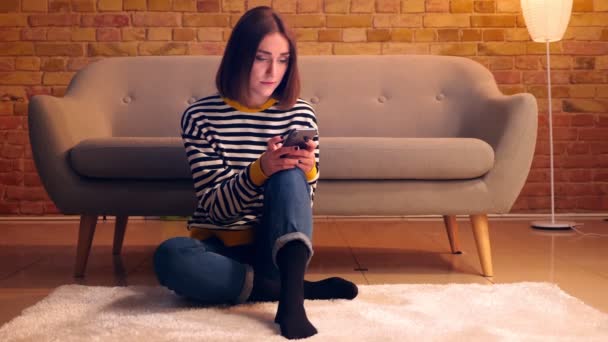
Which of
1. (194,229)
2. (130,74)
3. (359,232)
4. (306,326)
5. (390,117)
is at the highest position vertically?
(130,74)

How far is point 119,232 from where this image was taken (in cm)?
267

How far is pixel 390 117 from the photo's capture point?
111 inches

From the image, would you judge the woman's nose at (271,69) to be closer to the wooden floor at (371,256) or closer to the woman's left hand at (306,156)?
the woman's left hand at (306,156)

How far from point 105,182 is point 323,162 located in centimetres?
70

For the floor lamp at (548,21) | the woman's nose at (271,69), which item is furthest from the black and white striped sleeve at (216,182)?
the floor lamp at (548,21)

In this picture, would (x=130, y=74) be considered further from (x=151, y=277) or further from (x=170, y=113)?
(x=151, y=277)

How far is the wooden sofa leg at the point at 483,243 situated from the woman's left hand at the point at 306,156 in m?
0.85

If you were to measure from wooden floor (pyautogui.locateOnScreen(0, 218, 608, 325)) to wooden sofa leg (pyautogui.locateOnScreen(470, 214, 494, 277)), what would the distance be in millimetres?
36

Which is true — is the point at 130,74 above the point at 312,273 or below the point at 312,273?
above

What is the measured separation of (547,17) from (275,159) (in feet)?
8.12

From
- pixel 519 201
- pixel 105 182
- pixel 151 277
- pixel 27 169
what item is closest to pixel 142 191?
pixel 105 182

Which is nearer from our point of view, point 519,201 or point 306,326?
point 306,326

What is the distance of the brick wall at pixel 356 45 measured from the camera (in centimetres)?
380

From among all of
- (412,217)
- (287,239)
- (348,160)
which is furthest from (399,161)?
(412,217)
